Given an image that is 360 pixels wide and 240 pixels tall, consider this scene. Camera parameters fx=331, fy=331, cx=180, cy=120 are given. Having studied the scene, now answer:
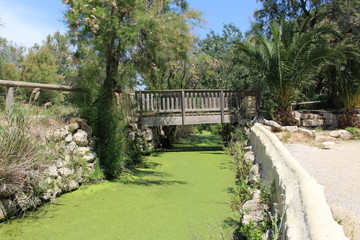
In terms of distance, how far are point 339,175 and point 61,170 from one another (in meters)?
4.63

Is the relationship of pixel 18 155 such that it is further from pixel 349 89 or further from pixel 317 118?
pixel 349 89

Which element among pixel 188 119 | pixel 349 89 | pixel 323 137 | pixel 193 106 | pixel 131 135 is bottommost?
pixel 323 137

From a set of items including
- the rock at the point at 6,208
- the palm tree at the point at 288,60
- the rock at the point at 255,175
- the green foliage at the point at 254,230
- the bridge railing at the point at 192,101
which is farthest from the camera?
the bridge railing at the point at 192,101

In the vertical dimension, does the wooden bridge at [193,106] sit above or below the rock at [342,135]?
above

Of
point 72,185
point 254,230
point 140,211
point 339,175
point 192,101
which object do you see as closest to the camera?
point 254,230

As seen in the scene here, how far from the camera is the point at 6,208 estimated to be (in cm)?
462

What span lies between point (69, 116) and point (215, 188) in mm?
3466

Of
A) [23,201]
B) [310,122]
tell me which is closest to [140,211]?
[23,201]

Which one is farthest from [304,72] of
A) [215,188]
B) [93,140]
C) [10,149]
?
[10,149]

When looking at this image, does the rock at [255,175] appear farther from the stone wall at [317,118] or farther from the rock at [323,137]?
the stone wall at [317,118]

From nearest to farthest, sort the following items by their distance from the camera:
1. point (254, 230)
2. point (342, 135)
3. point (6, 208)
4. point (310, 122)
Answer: point (254, 230)
point (6, 208)
point (342, 135)
point (310, 122)

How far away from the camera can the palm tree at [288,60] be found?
33.1 ft

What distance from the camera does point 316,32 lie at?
10.4m

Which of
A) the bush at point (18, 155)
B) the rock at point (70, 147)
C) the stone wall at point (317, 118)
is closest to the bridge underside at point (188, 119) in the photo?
the stone wall at point (317, 118)
